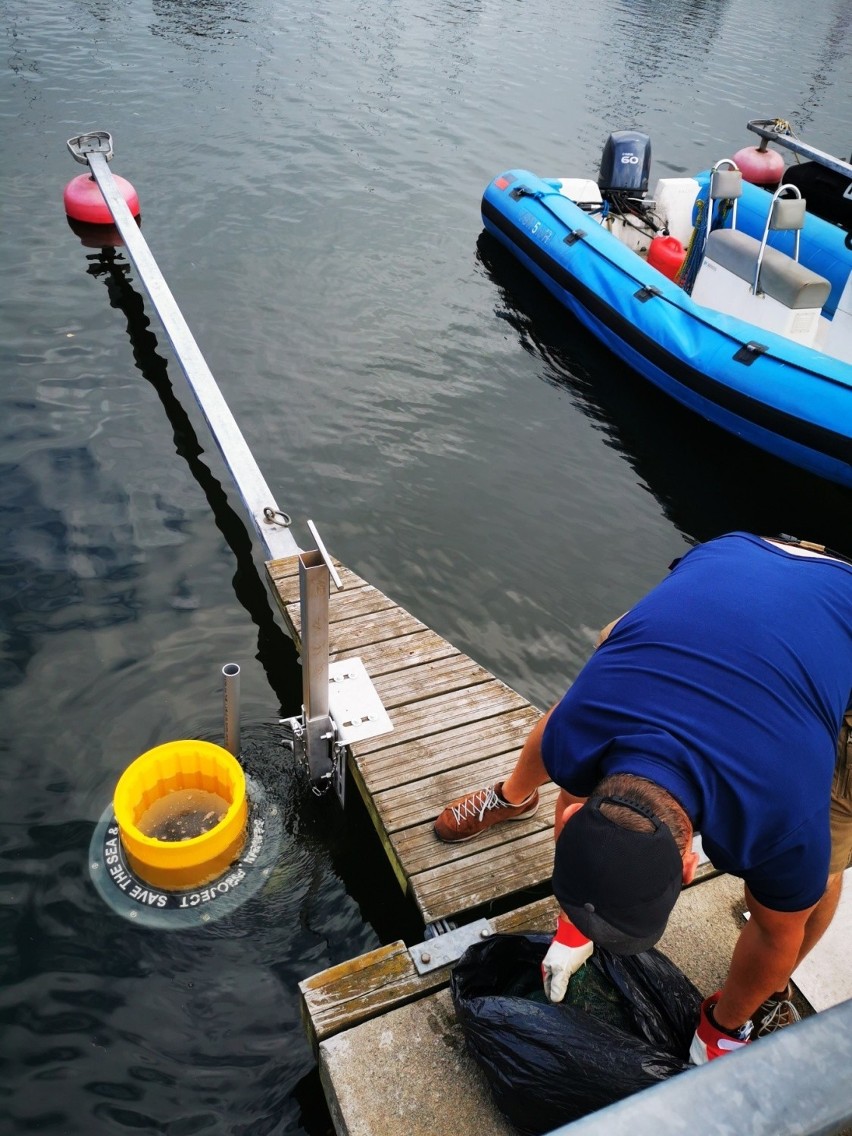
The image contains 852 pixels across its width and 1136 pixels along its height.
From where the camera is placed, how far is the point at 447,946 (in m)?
2.75

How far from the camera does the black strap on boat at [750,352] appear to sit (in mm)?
6402

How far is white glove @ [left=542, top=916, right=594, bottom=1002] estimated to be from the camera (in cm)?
229

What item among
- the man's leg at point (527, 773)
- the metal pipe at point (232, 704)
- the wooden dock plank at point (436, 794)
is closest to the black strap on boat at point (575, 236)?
the wooden dock plank at point (436, 794)

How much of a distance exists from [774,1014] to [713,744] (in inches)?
51.1

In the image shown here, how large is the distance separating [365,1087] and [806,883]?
1377 mm

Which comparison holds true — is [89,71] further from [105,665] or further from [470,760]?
[470,760]

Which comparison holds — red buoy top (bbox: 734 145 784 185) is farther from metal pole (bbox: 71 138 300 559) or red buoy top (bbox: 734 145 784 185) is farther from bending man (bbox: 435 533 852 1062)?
bending man (bbox: 435 533 852 1062)

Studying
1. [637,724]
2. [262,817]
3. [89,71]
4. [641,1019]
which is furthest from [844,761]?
[89,71]

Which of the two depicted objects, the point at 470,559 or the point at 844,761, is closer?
the point at 844,761

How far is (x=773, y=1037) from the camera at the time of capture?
30.4 inches

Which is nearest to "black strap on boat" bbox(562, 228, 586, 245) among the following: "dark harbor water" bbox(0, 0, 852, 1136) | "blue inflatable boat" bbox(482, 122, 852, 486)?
"blue inflatable boat" bbox(482, 122, 852, 486)

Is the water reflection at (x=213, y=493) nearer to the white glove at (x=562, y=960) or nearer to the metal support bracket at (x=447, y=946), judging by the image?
the metal support bracket at (x=447, y=946)

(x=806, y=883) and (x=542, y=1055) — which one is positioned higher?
(x=806, y=883)

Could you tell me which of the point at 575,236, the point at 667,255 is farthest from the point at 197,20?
the point at 667,255
